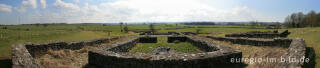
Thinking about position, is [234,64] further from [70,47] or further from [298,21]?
[298,21]

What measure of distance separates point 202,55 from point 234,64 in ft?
6.03

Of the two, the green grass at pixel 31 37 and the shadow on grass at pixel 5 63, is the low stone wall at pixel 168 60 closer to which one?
the shadow on grass at pixel 5 63

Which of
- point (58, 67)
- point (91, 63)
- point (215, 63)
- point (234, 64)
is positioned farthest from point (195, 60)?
point (58, 67)

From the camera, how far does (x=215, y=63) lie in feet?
23.6

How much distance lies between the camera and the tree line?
147 ft

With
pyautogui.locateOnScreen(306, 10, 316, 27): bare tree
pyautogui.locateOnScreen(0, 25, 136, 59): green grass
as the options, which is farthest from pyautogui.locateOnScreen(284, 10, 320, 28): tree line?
pyautogui.locateOnScreen(0, 25, 136, 59): green grass

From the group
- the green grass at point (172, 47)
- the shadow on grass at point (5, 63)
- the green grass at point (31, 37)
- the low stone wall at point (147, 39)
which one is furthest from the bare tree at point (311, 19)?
the shadow on grass at point (5, 63)

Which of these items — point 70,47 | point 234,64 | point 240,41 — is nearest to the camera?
point 234,64

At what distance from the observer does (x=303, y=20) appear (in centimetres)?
5234

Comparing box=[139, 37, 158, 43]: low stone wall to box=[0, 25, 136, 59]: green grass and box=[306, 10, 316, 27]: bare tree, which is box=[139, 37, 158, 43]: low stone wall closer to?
box=[0, 25, 136, 59]: green grass

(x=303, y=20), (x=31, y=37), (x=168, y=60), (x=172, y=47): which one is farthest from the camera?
(x=303, y=20)

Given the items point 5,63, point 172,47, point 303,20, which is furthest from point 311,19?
point 5,63

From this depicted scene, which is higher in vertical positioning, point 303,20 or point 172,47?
A: point 303,20

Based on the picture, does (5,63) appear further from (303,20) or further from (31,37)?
(303,20)
